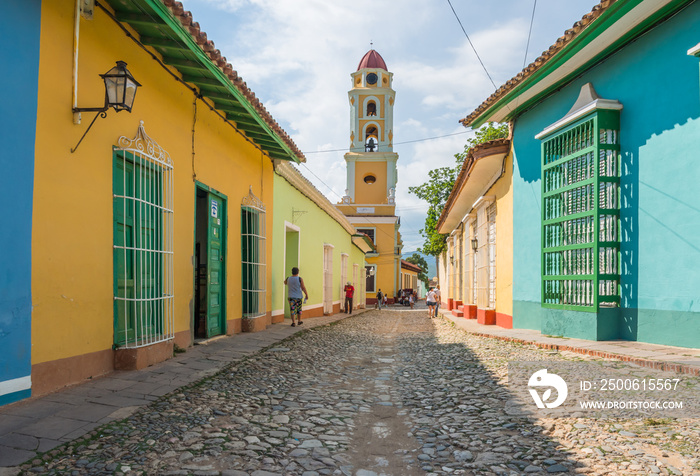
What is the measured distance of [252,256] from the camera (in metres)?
9.64

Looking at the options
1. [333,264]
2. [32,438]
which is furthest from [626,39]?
[333,264]

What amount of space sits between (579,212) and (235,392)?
5.29 metres

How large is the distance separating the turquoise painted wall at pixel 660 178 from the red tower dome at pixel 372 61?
85.2 ft

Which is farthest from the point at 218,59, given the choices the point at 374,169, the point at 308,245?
the point at 374,169

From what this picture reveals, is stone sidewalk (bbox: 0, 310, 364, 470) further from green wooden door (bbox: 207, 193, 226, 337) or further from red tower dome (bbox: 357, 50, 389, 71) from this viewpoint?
red tower dome (bbox: 357, 50, 389, 71)

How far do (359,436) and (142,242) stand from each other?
11.0 feet

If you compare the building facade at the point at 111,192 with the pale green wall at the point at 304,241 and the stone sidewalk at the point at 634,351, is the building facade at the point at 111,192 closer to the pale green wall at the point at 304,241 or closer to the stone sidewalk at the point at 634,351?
the pale green wall at the point at 304,241

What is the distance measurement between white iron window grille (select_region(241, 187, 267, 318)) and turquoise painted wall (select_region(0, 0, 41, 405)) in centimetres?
544

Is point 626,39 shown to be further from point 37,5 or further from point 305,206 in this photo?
point 305,206

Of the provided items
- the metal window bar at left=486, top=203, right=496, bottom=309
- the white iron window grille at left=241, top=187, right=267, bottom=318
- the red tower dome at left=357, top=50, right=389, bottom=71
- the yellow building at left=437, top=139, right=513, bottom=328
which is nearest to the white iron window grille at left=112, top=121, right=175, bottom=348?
the white iron window grille at left=241, top=187, right=267, bottom=318

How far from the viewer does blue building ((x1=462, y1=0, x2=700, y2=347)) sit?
232 inches

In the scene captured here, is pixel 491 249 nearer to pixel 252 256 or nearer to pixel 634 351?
pixel 252 256

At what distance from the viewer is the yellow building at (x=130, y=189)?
4250mm

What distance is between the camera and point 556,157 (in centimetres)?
820
